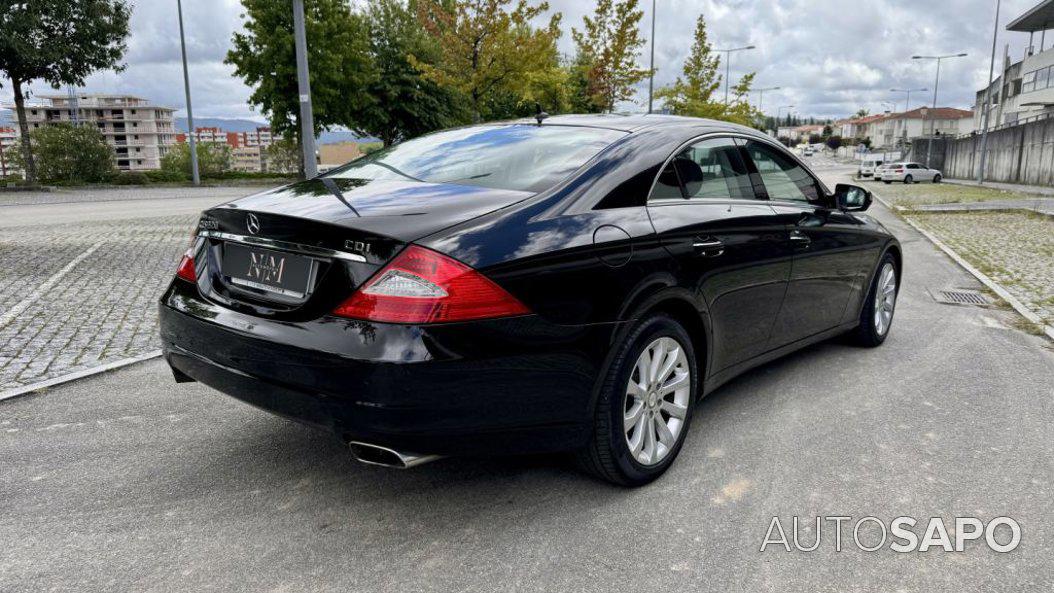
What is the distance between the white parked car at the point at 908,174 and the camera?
48.0 metres

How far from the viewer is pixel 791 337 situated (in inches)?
178

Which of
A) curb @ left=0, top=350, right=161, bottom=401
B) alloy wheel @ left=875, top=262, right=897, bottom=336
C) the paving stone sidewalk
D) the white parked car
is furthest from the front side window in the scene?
the white parked car

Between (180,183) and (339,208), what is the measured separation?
3448 cm

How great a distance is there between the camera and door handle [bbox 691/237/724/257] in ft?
11.4

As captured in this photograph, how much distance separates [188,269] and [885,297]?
4765mm

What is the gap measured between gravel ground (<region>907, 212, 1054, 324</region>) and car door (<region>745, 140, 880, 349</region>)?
9.64 ft

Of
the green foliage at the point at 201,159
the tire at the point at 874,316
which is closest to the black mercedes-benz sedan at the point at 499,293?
the tire at the point at 874,316

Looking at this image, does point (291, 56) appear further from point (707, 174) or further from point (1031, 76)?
point (1031, 76)

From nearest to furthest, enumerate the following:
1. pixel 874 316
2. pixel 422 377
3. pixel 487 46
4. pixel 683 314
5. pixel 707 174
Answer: pixel 422 377
pixel 683 314
pixel 707 174
pixel 874 316
pixel 487 46

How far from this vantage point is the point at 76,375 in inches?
191

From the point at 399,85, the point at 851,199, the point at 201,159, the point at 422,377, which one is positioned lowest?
the point at 422,377

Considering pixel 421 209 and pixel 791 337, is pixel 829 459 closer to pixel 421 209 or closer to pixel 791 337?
pixel 791 337

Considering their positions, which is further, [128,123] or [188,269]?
[128,123]

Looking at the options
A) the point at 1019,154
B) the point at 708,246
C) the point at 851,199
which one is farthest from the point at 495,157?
the point at 1019,154
